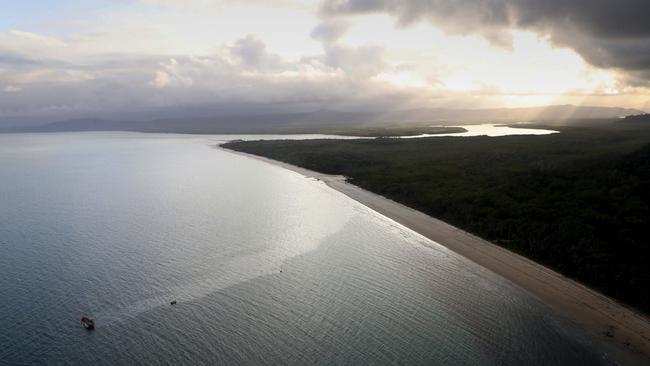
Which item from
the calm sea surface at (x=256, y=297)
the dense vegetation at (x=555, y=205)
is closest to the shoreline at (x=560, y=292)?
the calm sea surface at (x=256, y=297)

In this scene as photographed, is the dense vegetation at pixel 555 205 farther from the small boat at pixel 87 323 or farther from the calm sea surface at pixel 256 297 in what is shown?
the small boat at pixel 87 323

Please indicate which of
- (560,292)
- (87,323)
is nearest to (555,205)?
(560,292)

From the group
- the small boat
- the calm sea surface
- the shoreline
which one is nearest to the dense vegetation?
the shoreline

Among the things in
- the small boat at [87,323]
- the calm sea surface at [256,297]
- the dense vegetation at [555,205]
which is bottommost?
the calm sea surface at [256,297]

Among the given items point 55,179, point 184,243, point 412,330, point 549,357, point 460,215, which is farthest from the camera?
point 55,179

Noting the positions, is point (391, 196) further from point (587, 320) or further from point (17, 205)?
point (17, 205)

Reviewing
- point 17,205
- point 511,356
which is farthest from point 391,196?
point 17,205
